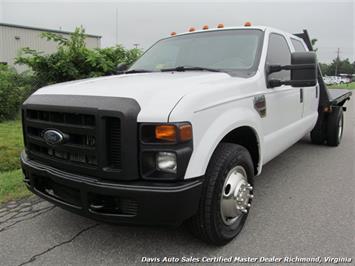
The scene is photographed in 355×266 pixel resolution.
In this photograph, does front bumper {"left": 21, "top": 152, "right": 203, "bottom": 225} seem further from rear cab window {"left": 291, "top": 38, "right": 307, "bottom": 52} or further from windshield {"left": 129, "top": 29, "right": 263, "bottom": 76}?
rear cab window {"left": 291, "top": 38, "right": 307, "bottom": 52}

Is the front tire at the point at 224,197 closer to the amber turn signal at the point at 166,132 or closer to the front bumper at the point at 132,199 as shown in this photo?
the front bumper at the point at 132,199

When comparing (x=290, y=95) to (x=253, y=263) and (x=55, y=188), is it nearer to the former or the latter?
(x=253, y=263)

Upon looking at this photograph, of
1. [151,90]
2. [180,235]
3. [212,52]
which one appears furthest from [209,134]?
[212,52]

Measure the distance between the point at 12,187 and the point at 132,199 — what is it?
251cm

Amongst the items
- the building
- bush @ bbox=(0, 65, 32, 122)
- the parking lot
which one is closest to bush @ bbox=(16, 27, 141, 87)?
bush @ bbox=(0, 65, 32, 122)

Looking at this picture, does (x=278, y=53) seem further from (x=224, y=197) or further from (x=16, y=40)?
(x=16, y=40)

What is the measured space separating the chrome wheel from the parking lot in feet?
0.80

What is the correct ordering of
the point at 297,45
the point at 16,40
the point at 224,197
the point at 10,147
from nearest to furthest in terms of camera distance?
the point at 224,197 → the point at 297,45 → the point at 10,147 → the point at 16,40

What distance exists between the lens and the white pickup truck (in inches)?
90.4

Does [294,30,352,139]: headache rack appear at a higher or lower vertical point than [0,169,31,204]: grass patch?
higher

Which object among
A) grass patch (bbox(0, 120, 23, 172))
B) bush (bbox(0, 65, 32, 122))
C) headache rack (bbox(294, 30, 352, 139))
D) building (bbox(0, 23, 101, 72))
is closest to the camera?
grass patch (bbox(0, 120, 23, 172))

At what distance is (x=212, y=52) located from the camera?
3.79m

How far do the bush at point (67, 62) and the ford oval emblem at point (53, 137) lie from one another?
233 inches

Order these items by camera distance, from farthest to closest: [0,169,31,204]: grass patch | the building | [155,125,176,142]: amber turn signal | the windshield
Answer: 1. the building
2. [0,169,31,204]: grass patch
3. the windshield
4. [155,125,176,142]: amber turn signal
